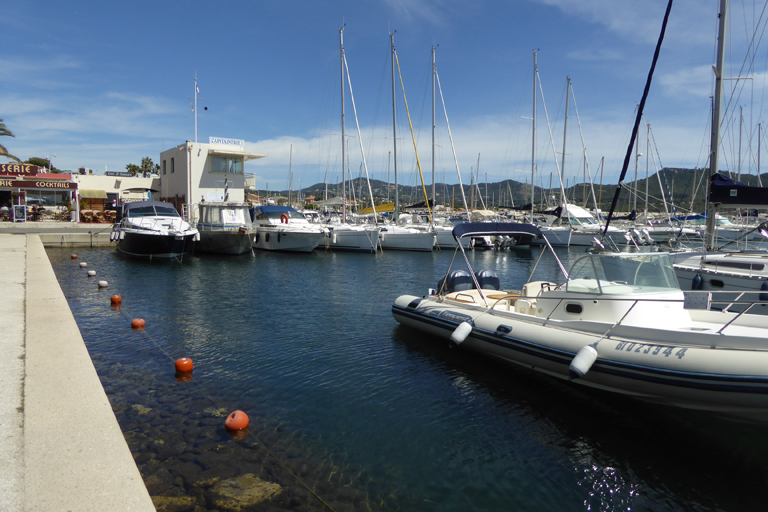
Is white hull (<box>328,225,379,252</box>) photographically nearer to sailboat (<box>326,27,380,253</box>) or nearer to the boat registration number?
sailboat (<box>326,27,380,253</box>)

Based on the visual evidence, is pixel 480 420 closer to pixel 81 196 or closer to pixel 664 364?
pixel 664 364

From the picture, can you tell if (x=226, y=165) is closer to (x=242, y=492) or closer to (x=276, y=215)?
(x=276, y=215)

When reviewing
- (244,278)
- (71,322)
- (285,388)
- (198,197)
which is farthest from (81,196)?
(285,388)

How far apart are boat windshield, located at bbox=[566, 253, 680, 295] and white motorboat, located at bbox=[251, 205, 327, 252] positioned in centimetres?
2364

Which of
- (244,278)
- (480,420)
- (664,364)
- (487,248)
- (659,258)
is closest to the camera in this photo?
(664,364)

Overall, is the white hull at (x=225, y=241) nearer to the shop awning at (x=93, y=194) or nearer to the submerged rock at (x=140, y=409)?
the shop awning at (x=93, y=194)

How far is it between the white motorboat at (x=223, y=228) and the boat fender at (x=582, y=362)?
23184 millimetres

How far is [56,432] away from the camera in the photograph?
4.32 m

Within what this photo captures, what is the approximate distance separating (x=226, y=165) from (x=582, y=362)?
39.3 metres

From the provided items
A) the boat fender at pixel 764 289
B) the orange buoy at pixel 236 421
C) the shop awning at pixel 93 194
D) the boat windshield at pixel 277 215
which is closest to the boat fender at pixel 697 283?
the boat fender at pixel 764 289

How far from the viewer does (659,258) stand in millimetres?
7645

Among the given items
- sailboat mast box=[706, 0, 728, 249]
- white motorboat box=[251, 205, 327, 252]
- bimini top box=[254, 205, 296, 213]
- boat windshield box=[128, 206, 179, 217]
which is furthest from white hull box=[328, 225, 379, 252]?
sailboat mast box=[706, 0, 728, 249]

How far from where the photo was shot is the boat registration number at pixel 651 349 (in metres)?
6.17

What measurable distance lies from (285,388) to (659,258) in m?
6.33
